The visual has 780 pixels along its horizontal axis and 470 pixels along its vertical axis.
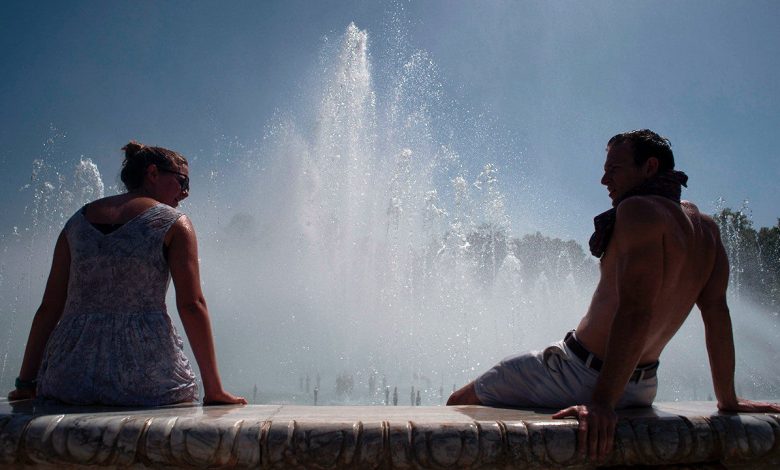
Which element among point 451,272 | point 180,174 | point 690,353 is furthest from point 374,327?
point 180,174

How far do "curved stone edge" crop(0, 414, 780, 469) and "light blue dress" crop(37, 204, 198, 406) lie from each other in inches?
26.0

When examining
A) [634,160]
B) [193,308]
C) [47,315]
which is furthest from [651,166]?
[47,315]

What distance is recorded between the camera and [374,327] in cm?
2220

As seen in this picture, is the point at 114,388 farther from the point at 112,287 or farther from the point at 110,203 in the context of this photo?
the point at 110,203

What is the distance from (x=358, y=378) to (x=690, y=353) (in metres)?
16.1

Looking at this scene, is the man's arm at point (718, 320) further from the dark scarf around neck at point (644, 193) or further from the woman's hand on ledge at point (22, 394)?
the woman's hand on ledge at point (22, 394)

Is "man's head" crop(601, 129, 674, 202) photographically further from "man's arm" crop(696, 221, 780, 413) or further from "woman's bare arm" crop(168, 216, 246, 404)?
"woman's bare arm" crop(168, 216, 246, 404)

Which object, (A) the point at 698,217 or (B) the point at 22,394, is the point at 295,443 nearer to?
(B) the point at 22,394

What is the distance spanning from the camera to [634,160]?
249 centimetres

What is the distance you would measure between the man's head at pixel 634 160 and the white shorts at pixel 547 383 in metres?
0.80

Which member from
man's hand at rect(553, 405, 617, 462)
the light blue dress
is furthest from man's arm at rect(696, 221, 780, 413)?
the light blue dress

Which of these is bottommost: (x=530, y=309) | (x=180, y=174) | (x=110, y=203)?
(x=110, y=203)

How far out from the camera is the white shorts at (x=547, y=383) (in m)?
2.39

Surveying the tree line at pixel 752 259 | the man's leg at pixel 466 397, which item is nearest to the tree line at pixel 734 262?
the tree line at pixel 752 259
